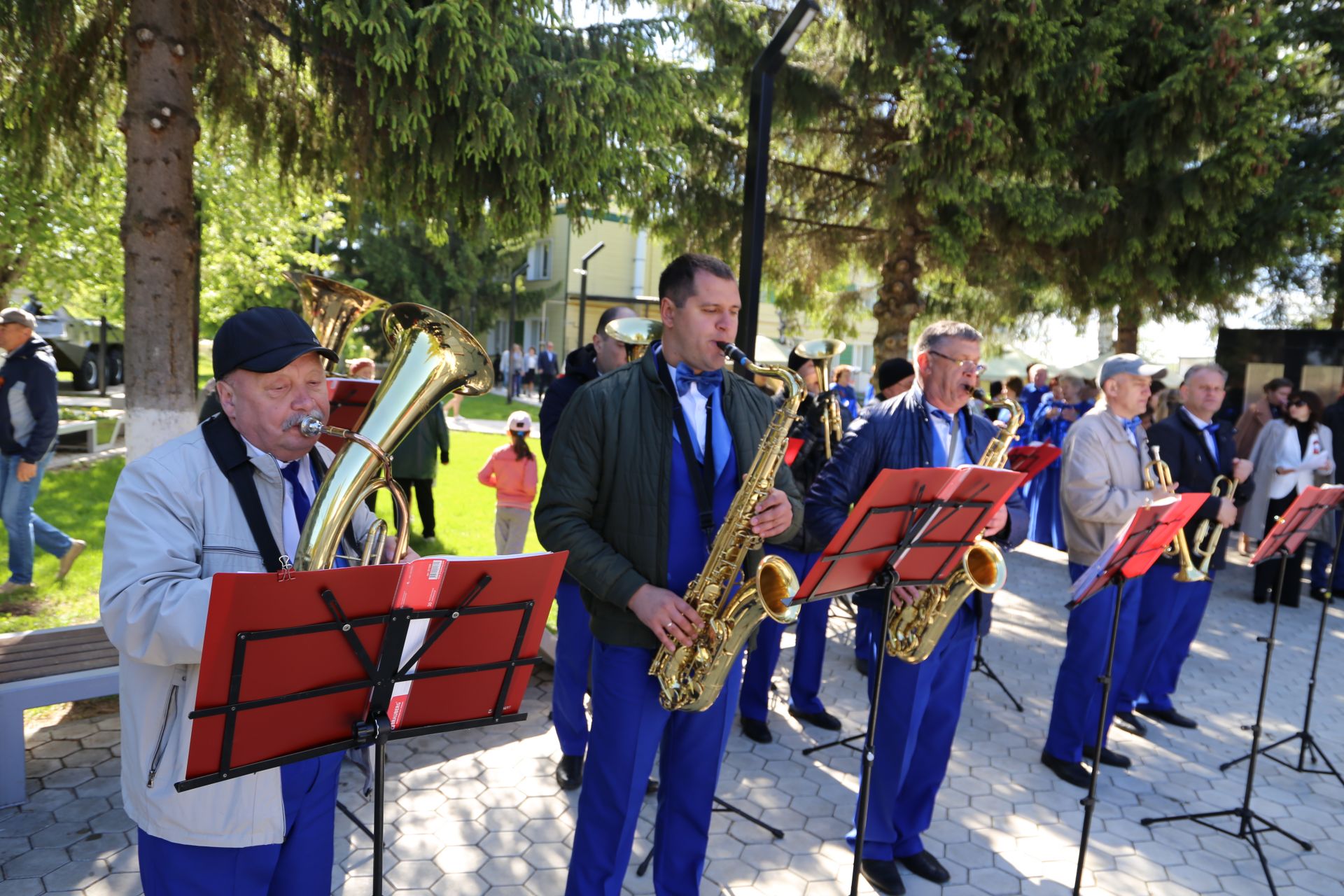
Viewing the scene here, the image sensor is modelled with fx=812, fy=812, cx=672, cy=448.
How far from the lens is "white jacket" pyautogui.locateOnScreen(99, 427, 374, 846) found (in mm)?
1845

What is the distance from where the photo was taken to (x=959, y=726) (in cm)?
544

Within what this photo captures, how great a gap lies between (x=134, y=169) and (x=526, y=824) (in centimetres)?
443

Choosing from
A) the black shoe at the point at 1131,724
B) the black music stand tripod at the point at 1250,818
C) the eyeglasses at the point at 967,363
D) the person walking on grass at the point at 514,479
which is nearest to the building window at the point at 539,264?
the person walking on grass at the point at 514,479

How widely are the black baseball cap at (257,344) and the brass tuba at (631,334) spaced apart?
2704 mm

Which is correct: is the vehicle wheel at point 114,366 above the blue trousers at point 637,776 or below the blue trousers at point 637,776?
above

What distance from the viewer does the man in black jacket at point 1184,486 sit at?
5188 mm

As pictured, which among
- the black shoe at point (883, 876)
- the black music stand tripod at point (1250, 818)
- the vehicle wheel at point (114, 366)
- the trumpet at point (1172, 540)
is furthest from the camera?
the vehicle wheel at point (114, 366)

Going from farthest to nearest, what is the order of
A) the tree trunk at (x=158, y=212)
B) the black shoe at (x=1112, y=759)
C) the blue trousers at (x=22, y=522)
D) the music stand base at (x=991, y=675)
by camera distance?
the blue trousers at (x=22, y=522)
the music stand base at (x=991, y=675)
the black shoe at (x=1112, y=759)
the tree trunk at (x=158, y=212)

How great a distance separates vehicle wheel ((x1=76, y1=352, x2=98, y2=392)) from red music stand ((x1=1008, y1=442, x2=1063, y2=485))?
24539 mm

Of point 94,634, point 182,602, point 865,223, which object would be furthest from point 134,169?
point 865,223

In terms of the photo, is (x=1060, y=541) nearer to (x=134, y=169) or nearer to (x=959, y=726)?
(x=959, y=726)

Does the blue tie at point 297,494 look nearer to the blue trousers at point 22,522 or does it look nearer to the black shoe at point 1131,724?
the blue trousers at point 22,522

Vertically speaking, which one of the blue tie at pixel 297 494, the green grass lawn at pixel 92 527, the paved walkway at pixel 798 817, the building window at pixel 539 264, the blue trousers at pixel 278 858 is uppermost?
the building window at pixel 539 264

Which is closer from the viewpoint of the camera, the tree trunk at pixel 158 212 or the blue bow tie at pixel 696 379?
the blue bow tie at pixel 696 379
